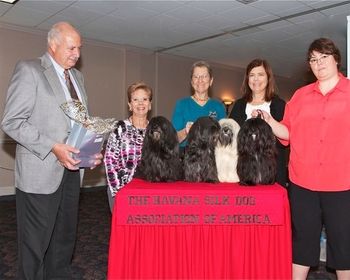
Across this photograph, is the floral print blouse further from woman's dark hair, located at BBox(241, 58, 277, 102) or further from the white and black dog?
woman's dark hair, located at BBox(241, 58, 277, 102)

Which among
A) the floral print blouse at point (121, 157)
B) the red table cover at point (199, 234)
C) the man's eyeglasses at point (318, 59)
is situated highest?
the man's eyeglasses at point (318, 59)

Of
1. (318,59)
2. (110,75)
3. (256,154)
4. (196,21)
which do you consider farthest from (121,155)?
(110,75)

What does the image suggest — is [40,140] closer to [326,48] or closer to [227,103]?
[326,48]

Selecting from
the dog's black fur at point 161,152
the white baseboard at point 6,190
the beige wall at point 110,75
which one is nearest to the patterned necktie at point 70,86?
the dog's black fur at point 161,152

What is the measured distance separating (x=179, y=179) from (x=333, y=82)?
41.7 inches

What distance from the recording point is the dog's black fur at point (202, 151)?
192 centimetres

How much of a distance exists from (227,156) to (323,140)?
1.83ft

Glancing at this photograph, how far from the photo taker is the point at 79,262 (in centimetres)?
312

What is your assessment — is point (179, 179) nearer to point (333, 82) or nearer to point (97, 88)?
point (333, 82)

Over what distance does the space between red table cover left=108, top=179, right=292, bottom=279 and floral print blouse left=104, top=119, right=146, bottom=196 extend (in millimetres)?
527

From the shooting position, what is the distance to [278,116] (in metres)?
2.33

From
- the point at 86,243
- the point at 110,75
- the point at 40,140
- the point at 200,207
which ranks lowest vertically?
the point at 86,243

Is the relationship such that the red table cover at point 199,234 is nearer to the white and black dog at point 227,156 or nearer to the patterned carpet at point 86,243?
the white and black dog at point 227,156

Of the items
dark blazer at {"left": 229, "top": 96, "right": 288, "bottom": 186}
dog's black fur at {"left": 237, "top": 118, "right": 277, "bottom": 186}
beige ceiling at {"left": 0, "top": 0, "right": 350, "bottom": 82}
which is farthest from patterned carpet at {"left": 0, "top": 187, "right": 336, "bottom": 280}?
beige ceiling at {"left": 0, "top": 0, "right": 350, "bottom": 82}
